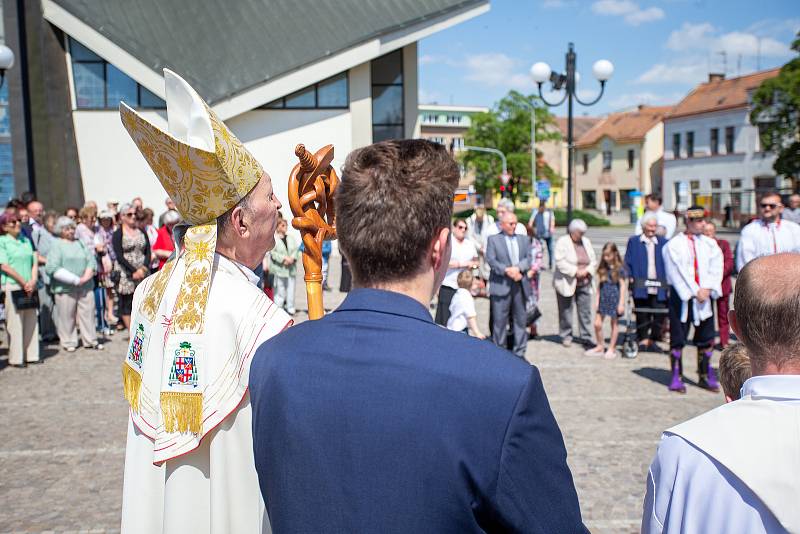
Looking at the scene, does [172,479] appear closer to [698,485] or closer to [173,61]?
[698,485]

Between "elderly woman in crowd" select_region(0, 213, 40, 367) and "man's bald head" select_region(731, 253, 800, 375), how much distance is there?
9333mm

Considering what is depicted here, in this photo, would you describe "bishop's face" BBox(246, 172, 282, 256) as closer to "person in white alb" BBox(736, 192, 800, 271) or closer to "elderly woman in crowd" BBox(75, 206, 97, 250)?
"person in white alb" BBox(736, 192, 800, 271)

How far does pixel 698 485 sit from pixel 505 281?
294 inches

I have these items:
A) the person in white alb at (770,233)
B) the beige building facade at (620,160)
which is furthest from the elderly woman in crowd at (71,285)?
the beige building facade at (620,160)

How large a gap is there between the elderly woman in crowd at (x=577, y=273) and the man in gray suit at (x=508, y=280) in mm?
1311

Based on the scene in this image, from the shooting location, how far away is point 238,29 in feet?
84.4

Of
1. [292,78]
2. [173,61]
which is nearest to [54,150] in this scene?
[173,61]

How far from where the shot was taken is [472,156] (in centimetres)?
6894

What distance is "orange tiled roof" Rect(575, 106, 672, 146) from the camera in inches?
2842

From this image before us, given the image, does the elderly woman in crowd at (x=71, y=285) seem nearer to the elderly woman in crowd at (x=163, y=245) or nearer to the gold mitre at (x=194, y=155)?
the elderly woman in crowd at (x=163, y=245)

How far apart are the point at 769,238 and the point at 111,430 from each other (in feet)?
25.8

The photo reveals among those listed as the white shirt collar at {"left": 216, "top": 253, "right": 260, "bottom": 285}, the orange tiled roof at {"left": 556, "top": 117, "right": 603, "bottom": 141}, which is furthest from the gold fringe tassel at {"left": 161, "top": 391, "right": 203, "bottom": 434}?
the orange tiled roof at {"left": 556, "top": 117, "right": 603, "bottom": 141}

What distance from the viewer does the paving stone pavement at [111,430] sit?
16.5 ft

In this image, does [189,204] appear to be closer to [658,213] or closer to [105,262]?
[658,213]
